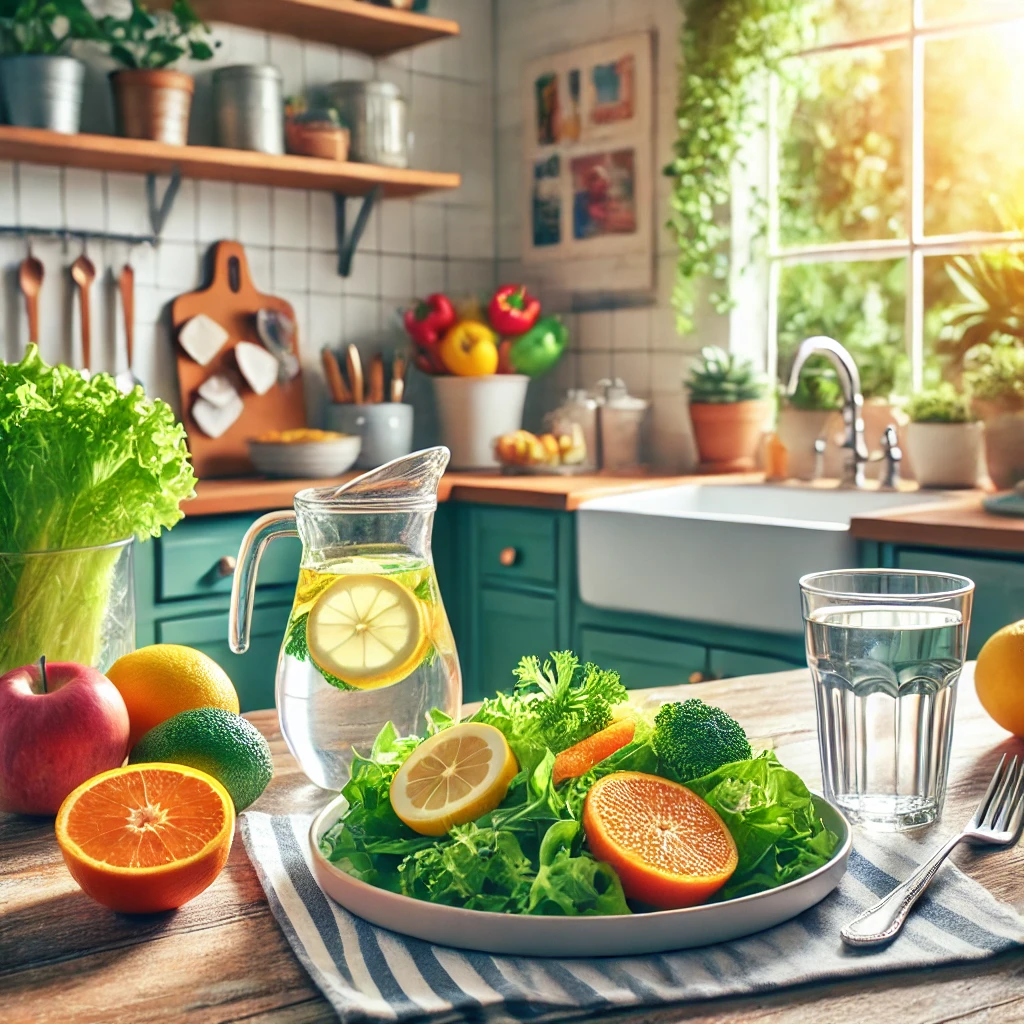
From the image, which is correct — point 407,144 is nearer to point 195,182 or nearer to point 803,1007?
point 195,182

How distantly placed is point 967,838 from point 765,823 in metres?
0.18

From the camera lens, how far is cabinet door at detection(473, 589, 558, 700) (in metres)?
2.72

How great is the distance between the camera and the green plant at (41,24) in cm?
265

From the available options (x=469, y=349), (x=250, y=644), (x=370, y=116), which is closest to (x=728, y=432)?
(x=469, y=349)

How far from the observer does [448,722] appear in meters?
0.82

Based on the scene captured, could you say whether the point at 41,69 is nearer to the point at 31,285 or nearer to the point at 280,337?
the point at 31,285

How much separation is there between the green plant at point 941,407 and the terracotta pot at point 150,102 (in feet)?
5.33

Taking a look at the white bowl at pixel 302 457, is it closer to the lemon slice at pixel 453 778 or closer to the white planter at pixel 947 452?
the white planter at pixel 947 452

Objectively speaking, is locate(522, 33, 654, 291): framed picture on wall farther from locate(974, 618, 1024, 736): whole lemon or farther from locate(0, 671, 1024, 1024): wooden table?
locate(0, 671, 1024, 1024): wooden table

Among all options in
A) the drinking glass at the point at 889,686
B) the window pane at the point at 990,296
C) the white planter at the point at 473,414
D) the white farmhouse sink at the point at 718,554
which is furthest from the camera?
the white planter at the point at 473,414

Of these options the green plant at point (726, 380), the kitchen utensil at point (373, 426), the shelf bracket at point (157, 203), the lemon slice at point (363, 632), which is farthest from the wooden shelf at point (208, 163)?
the lemon slice at point (363, 632)

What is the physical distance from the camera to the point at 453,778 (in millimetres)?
702

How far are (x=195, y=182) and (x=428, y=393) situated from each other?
81 cm

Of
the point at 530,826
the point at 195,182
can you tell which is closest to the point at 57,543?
the point at 530,826
